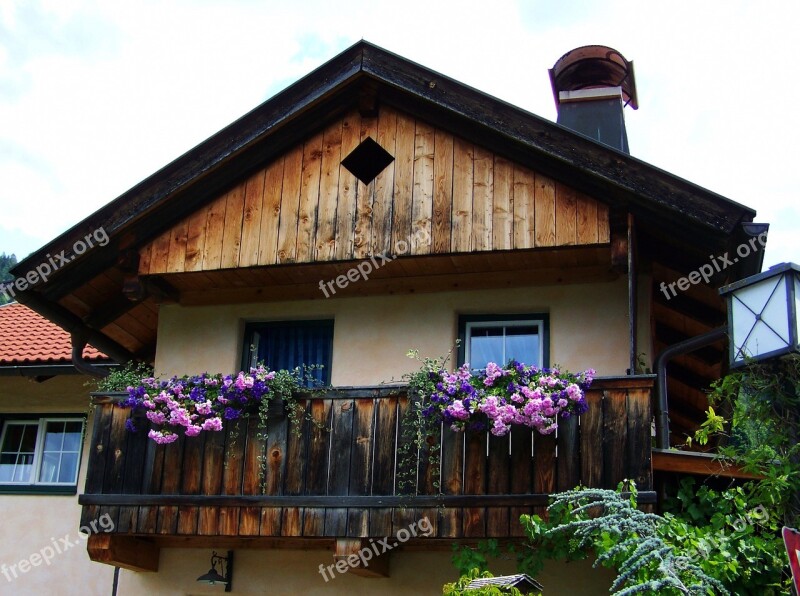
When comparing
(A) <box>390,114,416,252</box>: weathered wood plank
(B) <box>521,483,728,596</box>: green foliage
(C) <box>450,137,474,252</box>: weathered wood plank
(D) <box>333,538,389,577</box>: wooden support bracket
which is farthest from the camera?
(A) <box>390,114,416,252</box>: weathered wood plank

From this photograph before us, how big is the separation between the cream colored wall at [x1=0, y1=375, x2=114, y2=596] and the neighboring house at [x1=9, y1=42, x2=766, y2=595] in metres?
1.32

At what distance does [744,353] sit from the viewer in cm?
688

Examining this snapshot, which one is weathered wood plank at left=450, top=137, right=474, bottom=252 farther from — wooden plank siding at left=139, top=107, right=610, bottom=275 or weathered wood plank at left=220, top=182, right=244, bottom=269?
weathered wood plank at left=220, top=182, right=244, bottom=269

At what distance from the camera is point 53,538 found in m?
13.7

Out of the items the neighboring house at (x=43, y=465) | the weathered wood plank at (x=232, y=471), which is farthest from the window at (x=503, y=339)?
the neighboring house at (x=43, y=465)

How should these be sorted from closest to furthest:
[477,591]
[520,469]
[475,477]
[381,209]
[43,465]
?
[477,591] → [520,469] → [475,477] → [381,209] → [43,465]

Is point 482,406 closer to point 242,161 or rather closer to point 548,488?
point 548,488

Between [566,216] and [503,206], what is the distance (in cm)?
63

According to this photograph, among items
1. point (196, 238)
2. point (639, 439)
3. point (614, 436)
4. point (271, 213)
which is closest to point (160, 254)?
point (196, 238)

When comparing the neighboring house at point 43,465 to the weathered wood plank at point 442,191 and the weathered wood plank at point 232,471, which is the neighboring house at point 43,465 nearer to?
the weathered wood plank at point 232,471
